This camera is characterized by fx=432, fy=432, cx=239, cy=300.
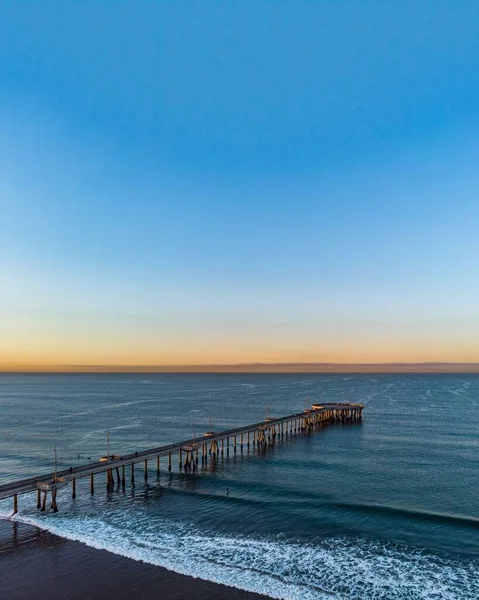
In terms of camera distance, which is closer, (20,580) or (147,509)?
(20,580)

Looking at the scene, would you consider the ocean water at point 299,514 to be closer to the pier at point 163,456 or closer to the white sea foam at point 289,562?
the white sea foam at point 289,562

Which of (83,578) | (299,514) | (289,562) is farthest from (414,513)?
(83,578)

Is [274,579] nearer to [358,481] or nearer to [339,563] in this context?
[339,563]

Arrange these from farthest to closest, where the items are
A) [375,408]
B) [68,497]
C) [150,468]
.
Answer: [375,408] → [150,468] → [68,497]

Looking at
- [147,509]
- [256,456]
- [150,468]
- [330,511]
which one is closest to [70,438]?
[150,468]

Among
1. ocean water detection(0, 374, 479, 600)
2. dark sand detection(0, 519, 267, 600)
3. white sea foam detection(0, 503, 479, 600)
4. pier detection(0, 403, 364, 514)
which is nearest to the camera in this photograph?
dark sand detection(0, 519, 267, 600)

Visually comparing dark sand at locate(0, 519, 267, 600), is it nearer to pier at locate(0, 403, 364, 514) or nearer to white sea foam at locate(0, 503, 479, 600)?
white sea foam at locate(0, 503, 479, 600)

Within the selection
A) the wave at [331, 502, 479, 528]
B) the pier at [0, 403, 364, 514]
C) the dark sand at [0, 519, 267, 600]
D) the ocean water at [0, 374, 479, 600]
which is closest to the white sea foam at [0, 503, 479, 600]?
the ocean water at [0, 374, 479, 600]

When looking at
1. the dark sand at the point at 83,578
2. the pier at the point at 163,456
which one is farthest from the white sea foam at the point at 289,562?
the pier at the point at 163,456
